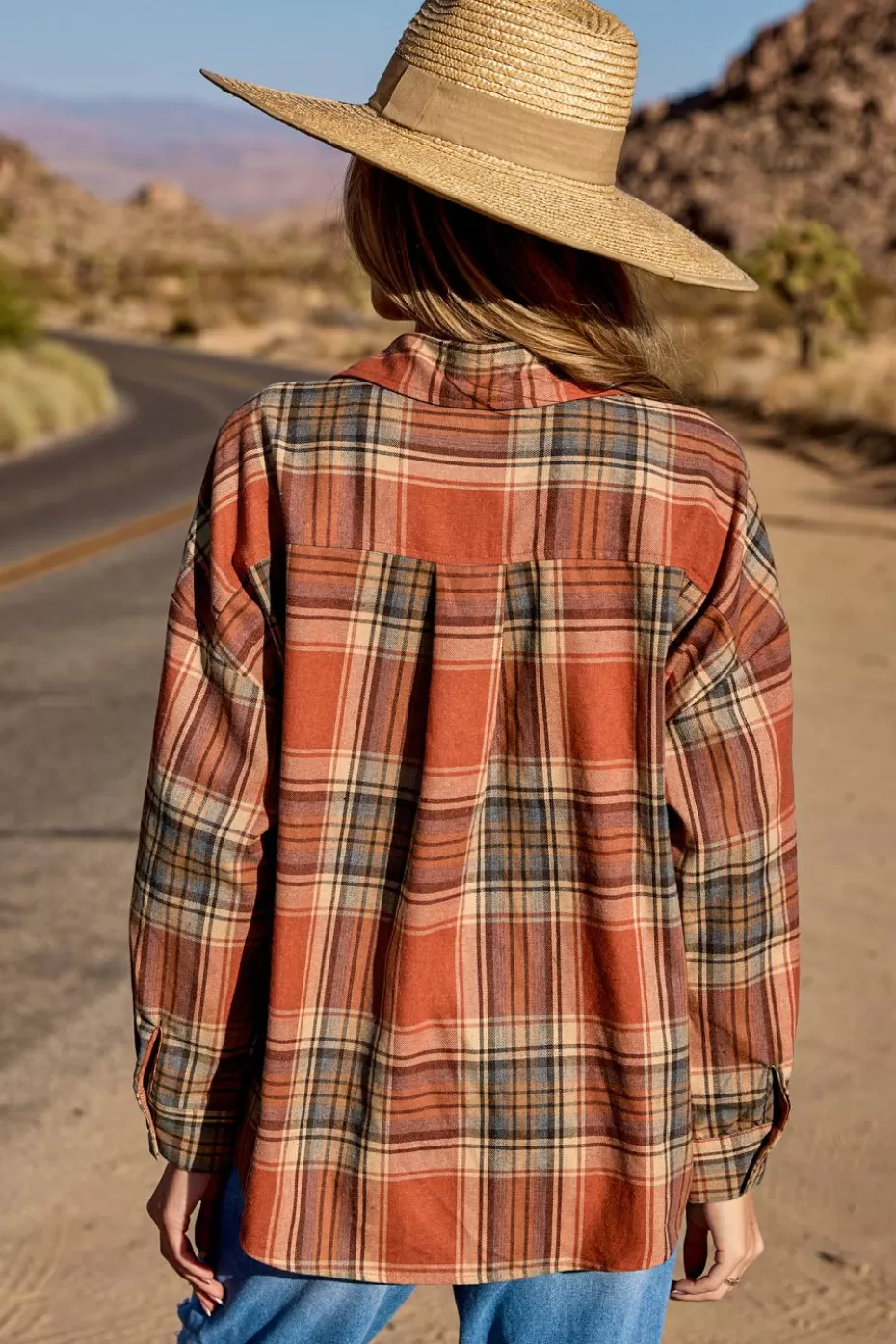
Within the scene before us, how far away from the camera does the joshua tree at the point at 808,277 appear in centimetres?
2812

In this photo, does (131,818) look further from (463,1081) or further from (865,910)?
(463,1081)

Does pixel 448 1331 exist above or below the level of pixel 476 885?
below

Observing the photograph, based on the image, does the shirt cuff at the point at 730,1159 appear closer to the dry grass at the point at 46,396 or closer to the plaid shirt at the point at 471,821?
the plaid shirt at the point at 471,821

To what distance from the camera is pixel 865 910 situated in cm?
484

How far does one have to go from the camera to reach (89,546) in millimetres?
11172

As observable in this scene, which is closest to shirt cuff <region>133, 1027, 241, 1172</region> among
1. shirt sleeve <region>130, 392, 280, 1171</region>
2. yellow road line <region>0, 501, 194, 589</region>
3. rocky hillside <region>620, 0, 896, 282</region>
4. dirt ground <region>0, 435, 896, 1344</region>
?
shirt sleeve <region>130, 392, 280, 1171</region>

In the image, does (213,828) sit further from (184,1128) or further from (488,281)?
(488,281)

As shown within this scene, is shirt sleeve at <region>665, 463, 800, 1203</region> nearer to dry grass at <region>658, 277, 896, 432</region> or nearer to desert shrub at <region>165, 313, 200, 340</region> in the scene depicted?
dry grass at <region>658, 277, 896, 432</region>

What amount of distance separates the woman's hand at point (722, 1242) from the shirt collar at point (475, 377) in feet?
2.73

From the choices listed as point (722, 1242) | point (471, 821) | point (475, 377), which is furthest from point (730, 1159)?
point (475, 377)

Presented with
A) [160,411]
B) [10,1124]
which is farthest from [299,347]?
[10,1124]

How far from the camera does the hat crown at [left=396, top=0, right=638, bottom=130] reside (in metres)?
1.63

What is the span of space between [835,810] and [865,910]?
987 mm

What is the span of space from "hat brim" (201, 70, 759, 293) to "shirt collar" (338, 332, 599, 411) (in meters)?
0.12
